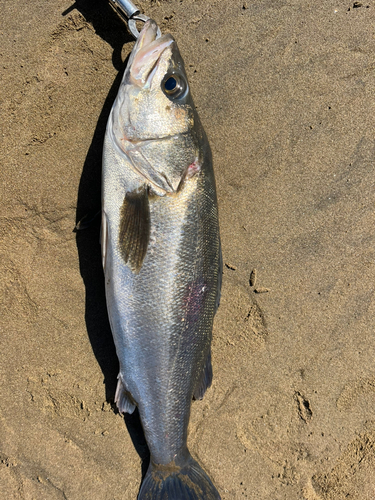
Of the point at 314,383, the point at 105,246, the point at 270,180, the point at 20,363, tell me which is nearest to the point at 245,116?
Result: the point at 270,180

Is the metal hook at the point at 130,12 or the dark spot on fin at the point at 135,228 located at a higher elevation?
the metal hook at the point at 130,12

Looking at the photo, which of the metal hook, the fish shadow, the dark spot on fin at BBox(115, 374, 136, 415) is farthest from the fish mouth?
the dark spot on fin at BBox(115, 374, 136, 415)

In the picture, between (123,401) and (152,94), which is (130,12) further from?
(123,401)

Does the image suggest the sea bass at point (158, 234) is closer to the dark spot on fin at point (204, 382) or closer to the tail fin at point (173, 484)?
the dark spot on fin at point (204, 382)

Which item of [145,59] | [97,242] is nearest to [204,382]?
[97,242]

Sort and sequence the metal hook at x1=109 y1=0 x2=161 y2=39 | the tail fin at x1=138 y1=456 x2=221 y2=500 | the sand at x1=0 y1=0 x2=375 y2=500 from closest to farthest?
the metal hook at x1=109 y1=0 x2=161 y2=39
the tail fin at x1=138 y1=456 x2=221 y2=500
the sand at x1=0 y1=0 x2=375 y2=500

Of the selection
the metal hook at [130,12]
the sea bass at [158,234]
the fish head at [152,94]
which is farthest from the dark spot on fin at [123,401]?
the metal hook at [130,12]

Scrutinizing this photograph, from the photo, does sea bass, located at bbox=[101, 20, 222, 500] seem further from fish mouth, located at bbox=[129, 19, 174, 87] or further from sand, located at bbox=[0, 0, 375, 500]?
sand, located at bbox=[0, 0, 375, 500]
